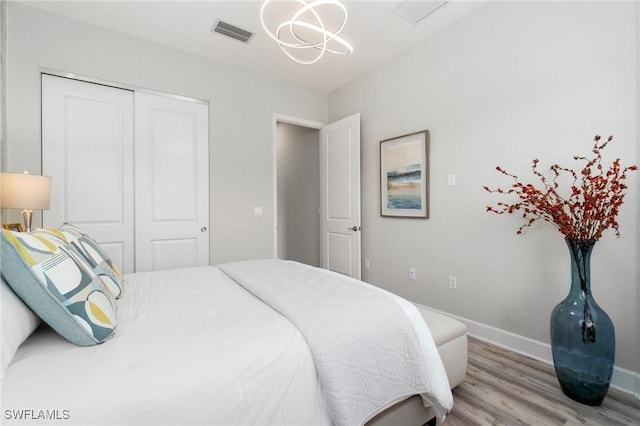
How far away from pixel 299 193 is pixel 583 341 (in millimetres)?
3971

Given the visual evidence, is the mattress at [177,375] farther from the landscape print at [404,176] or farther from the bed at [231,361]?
the landscape print at [404,176]

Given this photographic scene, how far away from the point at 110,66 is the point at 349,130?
250 cm

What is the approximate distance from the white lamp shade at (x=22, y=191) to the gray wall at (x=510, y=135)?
2.93 meters

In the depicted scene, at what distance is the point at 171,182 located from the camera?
9.70ft

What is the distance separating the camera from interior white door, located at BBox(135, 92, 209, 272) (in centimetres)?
282

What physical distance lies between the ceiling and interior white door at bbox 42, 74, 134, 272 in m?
0.58

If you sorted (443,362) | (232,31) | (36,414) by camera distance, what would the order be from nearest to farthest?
1. (36,414)
2. (443,362)
3. (232,31)

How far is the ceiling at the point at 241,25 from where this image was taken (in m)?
2.36

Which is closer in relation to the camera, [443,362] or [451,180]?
[443,362]

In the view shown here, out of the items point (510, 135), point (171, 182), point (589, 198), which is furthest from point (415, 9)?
point (171, 182)

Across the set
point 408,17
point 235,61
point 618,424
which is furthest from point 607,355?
point 235,61

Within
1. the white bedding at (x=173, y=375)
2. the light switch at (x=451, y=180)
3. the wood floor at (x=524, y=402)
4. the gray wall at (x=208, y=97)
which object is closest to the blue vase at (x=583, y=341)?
the wood floor at (x=524, y=402)

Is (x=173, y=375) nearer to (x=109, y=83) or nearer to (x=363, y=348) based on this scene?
(x=363, y=348)

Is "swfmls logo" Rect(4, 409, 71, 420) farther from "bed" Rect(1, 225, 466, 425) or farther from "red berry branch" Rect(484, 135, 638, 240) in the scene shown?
"red berry branch" Rect(484, 135, 638, 240)
